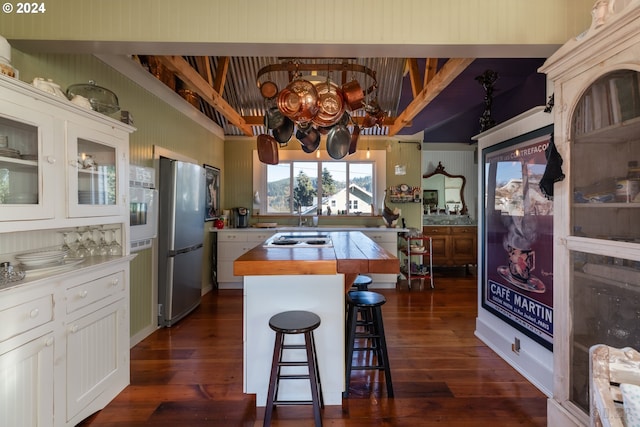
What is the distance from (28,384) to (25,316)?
33cm

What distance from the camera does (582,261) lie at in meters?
1.48

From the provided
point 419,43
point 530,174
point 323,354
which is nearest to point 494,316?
point 530,174

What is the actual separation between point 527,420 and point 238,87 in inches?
182

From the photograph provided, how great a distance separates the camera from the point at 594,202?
146 centimetres

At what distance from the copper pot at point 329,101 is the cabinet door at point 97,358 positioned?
74.9 inches

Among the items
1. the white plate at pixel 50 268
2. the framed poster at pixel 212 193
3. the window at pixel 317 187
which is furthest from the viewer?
the window at pixel 317 187

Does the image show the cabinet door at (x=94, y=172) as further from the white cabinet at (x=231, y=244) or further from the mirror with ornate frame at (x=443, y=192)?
the mirror with ornate frame at (x=443, y=192)

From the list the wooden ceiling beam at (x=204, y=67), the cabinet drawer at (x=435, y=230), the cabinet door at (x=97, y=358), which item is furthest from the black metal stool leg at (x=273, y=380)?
the cabinet drawer at (x=435, y=230)

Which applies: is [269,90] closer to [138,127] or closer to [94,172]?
[94,172]

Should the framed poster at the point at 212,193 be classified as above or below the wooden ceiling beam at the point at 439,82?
below

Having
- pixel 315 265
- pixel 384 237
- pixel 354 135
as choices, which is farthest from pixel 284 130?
pixel 384 237

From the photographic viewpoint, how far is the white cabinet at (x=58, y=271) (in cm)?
135

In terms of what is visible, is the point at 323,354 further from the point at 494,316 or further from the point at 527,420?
the point at 494,316

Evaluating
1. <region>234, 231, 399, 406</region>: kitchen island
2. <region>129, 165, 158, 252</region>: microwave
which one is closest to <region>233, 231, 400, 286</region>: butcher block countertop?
<region>234, 231, 399, 406</region>: kitchen island
